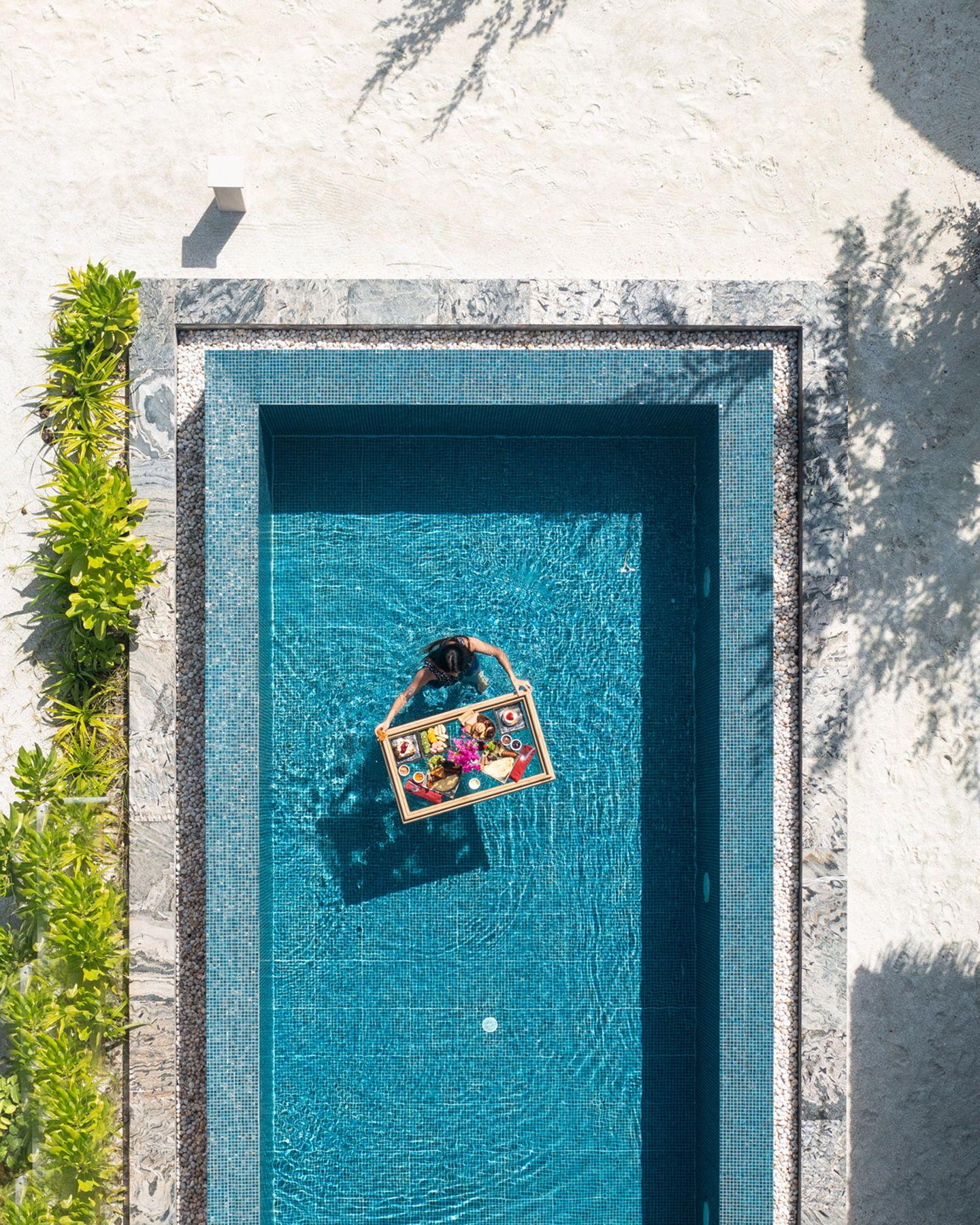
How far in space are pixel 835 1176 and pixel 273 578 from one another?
484 centimetres

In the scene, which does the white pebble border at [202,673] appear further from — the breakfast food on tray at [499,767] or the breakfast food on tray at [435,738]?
the breakfast food on tray at [499,767]

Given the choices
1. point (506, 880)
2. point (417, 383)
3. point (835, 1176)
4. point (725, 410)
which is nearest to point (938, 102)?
point (725, 410)

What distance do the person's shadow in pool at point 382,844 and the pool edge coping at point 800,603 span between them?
37.7 inches

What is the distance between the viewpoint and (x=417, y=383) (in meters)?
4.60

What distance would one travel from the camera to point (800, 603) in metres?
4.80

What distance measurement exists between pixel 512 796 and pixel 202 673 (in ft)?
6.57

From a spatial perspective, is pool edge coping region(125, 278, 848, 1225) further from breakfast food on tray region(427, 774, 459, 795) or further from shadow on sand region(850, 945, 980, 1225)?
breakfast food on tray region(427, 774, 459, 795)

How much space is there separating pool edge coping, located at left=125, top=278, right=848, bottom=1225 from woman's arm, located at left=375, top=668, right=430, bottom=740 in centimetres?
132

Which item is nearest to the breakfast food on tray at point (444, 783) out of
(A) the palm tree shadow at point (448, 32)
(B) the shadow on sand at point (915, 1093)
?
(B) the shadow on sand at point (915, 1093)

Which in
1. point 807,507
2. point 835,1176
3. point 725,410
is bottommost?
point 835,1176

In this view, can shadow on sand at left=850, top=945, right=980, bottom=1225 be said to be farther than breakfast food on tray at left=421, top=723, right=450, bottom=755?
Yes

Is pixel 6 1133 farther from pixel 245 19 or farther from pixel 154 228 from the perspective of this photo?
pixel 245 19

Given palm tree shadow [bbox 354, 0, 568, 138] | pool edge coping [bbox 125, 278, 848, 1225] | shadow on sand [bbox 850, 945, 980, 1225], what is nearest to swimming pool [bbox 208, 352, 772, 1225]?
pool edge coping [bbox 125, 278, 848, 1225]

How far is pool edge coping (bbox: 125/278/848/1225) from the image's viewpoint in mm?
4637
